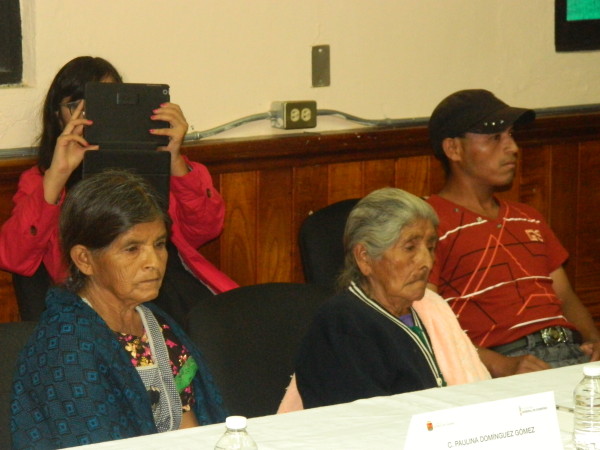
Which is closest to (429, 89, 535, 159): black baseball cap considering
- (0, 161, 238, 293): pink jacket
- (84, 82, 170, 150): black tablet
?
(0, 161, 238, 293): pink jacket

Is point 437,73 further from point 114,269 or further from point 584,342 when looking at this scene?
point 114,269

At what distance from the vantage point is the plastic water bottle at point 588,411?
1970mm

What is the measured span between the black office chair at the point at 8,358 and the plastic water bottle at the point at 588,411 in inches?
44.6

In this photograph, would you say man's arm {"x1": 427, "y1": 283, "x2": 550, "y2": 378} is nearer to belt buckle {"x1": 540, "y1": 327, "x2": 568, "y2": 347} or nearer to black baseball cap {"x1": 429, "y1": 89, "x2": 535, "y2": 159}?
belt buckle {"x1": 540, "y1": 327, "x2": 568, "y2": 347}

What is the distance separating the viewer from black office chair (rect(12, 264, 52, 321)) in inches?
120

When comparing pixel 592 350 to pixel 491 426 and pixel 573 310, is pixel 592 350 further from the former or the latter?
pixel 491 426

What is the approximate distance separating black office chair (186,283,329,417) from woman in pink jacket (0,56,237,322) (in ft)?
1.60

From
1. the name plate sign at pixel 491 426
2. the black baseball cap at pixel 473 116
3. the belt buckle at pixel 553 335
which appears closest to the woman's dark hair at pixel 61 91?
the black baseball cap at pixel 473 116

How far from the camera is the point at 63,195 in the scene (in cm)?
317

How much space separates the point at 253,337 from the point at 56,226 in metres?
0.77

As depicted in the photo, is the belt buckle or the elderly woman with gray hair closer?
the elderly woman with gray hair

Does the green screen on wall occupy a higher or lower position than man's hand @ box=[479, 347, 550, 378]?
Result: higher

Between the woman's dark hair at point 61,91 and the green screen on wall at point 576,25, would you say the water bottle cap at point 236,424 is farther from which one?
the green screen on wall at point 576,25

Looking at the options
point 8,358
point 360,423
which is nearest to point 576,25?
point 360,423
